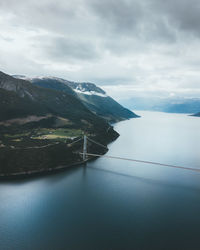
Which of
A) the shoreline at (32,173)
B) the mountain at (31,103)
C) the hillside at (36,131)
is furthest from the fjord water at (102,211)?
the mountain at (31,103)

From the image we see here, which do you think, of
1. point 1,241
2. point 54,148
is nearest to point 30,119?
point 54,148

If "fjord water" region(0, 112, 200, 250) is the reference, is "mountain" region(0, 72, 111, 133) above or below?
above

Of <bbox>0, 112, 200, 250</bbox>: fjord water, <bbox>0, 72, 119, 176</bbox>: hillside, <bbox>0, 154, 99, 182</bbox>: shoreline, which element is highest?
<bbox>0, 72, 119, 176</bbox>: hillside

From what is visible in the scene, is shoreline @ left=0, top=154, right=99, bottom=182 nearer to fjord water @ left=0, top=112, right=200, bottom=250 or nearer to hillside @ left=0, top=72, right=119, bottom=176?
hillside @ left=0, top=72, right=119, bottom=176

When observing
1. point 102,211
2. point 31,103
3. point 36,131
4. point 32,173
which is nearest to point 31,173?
point 32,173

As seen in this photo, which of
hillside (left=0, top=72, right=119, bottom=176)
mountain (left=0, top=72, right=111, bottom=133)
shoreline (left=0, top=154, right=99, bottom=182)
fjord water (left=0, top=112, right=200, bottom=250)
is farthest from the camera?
mountain (left=0, top=72, right=111, bottom=133)

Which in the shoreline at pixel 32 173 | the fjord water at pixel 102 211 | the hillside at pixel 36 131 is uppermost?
the hillside at pixel 36 131

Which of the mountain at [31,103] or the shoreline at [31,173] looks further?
the mountain at [31,103]

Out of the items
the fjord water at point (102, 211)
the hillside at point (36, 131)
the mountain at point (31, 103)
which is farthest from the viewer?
the mountain at point (31, 103)

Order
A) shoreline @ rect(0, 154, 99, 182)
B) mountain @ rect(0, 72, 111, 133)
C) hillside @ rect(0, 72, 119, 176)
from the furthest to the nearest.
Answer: mountain @ rect(0, 72, 111, 133)
hillside @ rect(0, 72, 119, 176)
shoreline @ rect(0, 154, 99, 182)

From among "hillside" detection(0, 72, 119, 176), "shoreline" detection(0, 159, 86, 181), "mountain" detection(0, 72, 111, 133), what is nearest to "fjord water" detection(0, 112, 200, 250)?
"shoreline" detection(0, 159, 86, 181)

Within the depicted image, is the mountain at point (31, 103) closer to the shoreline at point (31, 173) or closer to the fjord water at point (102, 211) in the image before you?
the shoreline at point (31, 173)
